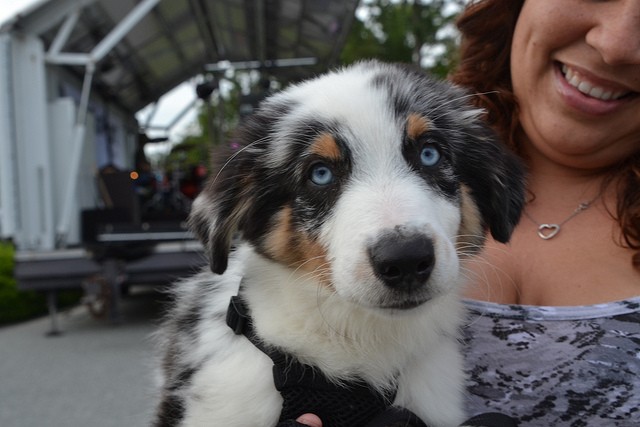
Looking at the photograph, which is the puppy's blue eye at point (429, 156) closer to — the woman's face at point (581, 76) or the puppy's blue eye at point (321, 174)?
the puppy's blue eye at point (321, 174)

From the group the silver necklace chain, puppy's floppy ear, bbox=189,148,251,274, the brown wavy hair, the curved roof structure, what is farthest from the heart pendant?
the curved roof structure

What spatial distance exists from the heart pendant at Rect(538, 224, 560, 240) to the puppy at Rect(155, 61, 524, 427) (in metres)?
0.22

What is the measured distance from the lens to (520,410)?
6.12ft

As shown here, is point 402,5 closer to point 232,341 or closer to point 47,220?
point 47,220

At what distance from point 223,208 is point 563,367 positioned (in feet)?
3.80

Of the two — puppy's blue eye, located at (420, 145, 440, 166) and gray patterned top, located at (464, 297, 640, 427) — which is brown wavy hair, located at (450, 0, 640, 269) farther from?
gray patterned top, located at (464, 297, 640, 427)

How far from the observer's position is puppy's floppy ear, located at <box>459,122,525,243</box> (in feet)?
6.79

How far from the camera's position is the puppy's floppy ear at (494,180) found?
2068 mm

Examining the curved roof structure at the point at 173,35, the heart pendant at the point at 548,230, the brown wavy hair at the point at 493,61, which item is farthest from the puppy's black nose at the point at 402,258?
the curved roof structure at the point at 173,35

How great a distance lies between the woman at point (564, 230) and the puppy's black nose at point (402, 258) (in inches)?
17.4

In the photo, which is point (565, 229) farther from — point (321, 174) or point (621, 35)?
point (321, 174)

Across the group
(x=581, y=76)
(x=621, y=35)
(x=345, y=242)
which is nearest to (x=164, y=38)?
(x=581, y=76)

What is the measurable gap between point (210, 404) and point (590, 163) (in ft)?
5.23

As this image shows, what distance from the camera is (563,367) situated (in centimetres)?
183
